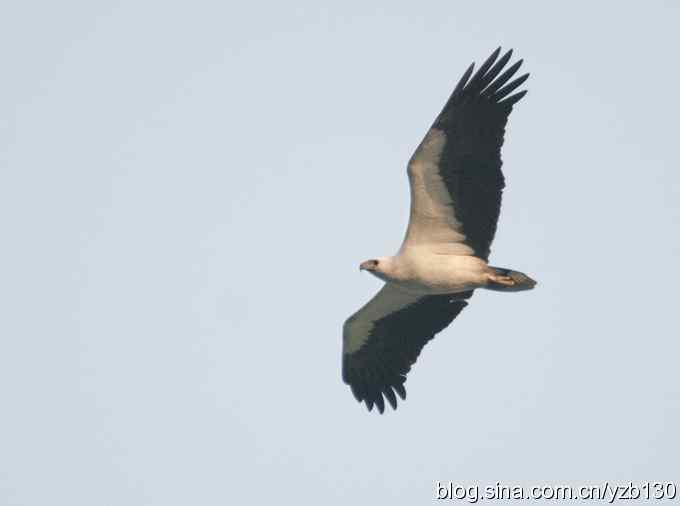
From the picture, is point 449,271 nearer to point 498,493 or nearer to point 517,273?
point 517,273

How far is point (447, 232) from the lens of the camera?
63.7ft

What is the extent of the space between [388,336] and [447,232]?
2.71 metres

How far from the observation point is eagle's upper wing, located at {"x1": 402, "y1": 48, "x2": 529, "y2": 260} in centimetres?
1847

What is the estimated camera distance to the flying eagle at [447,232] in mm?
18500

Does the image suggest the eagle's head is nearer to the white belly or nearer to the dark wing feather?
the white belly

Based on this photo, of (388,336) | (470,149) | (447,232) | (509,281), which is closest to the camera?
(470,149)

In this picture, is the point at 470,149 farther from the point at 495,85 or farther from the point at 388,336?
the point at 388,336

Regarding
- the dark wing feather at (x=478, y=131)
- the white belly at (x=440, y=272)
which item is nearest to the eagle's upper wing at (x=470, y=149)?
the dark wing feather at (x=478, y=131)

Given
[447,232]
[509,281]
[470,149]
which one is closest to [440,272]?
[447,232]

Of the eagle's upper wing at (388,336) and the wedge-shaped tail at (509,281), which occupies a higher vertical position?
the wedge-shaped tail at (509,281)

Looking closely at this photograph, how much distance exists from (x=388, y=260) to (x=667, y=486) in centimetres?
571

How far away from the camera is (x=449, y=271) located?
63.3 ft

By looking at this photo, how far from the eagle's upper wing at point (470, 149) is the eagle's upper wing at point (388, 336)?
2.12 meters

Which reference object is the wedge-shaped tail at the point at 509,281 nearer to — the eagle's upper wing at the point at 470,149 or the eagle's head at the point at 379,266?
the eagle's upper wing at the point at 470,149
